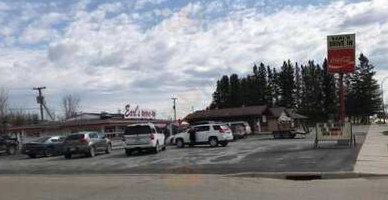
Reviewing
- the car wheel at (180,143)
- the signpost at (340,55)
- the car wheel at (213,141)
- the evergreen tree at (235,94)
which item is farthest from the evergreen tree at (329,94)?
the signpost at (340,55)

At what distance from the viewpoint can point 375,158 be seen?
990 inches

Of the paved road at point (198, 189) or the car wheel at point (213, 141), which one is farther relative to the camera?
the car wheel at point (213, 141)

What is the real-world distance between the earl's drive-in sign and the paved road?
15.9 metres

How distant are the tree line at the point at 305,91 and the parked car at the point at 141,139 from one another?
99.0 m

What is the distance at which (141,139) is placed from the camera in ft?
118

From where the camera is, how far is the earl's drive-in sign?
3462 centimetres

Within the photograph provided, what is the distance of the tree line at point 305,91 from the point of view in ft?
454

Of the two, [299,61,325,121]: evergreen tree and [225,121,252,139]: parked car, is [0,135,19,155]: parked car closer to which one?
[225,121,252,139]: parked car

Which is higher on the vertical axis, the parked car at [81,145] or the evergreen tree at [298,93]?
the evergreen tree at [298,93]

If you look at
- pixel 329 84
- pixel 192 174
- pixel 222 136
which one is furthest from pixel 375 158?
pixel 329 84

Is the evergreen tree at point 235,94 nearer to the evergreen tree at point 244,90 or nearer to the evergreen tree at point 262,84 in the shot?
the evergreen tree at point 244,90

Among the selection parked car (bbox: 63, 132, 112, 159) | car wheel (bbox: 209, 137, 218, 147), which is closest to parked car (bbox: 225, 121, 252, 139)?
car wheel (bbox: 209, 137, 218, 147)

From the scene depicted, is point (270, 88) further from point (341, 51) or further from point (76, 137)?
point (341, 51)

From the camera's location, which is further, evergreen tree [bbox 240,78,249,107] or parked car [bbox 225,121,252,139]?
evergreen tree [bbox 240,78,249,107]
